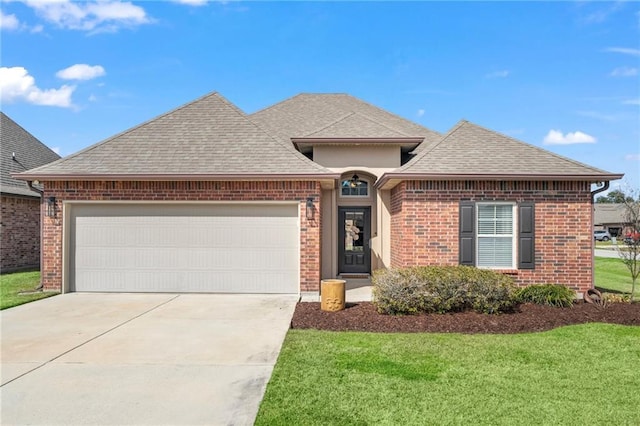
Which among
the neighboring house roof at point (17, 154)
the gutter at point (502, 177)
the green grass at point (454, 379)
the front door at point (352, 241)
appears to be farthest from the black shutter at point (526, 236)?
the neighboring house roof at point (17, 154)

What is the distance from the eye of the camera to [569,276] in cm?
994

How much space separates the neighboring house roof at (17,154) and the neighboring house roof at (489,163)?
13.5 m

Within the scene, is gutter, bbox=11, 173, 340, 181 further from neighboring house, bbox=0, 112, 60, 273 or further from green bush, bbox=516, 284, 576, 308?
green bush, bbox=516, 284, 576, 308

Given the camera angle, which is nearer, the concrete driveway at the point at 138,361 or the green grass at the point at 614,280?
the concrete driveway at the point at 138,361

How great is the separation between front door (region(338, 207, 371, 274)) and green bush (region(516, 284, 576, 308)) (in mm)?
5092

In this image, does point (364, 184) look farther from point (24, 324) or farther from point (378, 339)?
point (24, 324)

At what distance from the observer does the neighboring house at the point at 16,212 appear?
1397cm

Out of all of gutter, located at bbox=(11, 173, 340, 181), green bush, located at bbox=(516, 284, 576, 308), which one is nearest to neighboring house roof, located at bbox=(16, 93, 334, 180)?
gutter, located at bbox=(11, 173, 340, 181)

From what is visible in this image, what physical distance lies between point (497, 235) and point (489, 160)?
1960 mm

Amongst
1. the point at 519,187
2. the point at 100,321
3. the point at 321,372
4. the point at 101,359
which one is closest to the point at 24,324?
the point at 100,321

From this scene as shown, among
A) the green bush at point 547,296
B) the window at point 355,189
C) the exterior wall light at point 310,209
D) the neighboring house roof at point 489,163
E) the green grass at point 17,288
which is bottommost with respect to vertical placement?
the green grass at point 17,288

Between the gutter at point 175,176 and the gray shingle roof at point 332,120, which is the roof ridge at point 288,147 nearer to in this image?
the gutter at point 175,176

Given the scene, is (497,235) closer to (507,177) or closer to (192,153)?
(507,177)

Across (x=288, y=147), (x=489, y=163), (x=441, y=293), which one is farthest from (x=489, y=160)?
(x=288, y=147)
